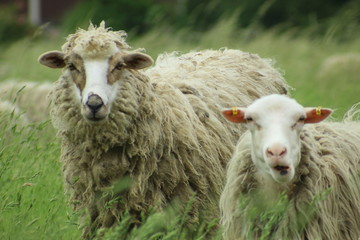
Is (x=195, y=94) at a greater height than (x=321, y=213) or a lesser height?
greater

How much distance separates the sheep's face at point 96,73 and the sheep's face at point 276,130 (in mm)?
818

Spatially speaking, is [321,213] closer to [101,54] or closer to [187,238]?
[187,238]

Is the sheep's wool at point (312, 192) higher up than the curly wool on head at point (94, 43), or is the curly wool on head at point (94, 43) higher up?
the curly wool on head at point (94, 43)

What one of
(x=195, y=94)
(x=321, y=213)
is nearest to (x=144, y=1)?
(x=195, y=94)

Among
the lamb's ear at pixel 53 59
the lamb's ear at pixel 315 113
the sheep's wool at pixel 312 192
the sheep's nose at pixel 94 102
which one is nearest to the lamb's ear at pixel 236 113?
the sheep's wool at pixel 312 192

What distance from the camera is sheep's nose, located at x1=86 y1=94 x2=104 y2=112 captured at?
5.15 metres

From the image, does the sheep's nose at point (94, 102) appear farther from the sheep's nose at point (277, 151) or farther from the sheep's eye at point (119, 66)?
the sheep's nose at point (277, 151)

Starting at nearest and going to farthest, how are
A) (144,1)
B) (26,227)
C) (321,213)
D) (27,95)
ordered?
1. (26,227)
2. (321,213)
3. (27,95)
4. (144,1)

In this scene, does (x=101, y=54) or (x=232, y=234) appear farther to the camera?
(x=101, y=54)

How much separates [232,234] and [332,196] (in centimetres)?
56

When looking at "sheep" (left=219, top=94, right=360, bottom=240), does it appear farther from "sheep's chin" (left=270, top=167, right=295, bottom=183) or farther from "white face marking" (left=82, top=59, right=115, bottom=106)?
"white face marking" (left=82, top=59, right=115, bottom=106)

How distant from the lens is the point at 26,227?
14.5 feet

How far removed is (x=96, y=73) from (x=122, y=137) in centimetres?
41

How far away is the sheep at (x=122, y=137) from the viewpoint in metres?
5.37
